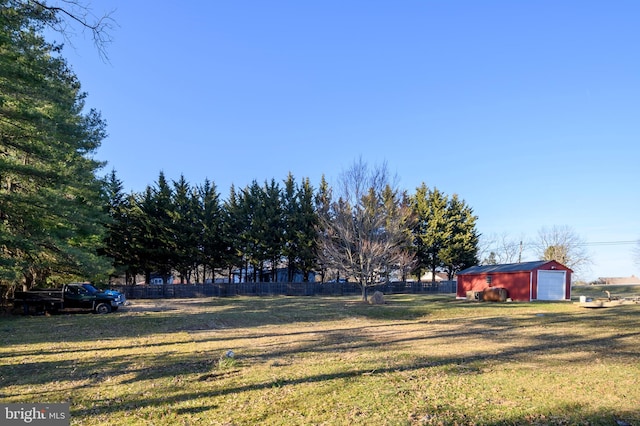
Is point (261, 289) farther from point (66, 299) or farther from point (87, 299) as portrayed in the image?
point (66, 299)

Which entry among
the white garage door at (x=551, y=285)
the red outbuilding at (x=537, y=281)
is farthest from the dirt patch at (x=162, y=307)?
the white garage door at (x=551, y=285)

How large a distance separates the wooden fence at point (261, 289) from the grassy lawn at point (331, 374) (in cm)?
2120

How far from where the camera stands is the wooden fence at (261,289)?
3525 centimetres

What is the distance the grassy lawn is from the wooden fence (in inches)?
→ 835

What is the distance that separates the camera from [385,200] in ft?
84.8

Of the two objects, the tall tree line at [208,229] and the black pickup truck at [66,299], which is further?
the tall tree line at [208,229]

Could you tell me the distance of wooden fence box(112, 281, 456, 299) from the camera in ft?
116

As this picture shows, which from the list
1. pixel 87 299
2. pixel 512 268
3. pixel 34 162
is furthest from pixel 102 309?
pixel 512 268

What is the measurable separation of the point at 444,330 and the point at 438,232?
109 ft

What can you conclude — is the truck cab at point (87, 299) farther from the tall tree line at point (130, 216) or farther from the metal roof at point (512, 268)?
the metal roof at point (512, 268)

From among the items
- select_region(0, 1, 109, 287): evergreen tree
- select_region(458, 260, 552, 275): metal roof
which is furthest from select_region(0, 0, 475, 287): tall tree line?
select_region(458, 260, 552, 275): metal roof

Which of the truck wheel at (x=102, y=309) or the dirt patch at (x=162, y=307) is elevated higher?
the truck wheel at (x=102, y=309)

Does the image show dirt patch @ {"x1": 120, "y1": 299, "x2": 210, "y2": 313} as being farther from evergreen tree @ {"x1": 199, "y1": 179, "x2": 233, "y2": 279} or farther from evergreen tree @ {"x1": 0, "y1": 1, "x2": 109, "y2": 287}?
evergreen tree @ {"x1": 199, "y1": 179, "x2": 233, "y2": 279}

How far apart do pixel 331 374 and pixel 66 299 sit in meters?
→ 17.8
